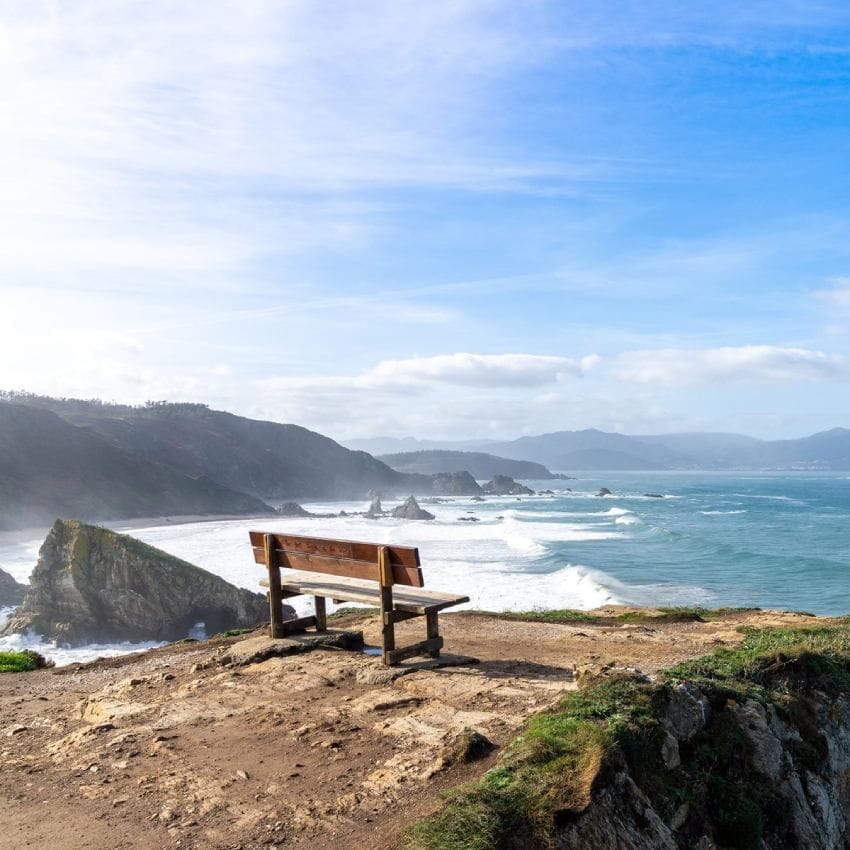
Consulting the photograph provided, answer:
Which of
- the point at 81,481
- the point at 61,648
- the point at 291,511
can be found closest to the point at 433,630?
the point at 61,648

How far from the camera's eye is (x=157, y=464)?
8538cm

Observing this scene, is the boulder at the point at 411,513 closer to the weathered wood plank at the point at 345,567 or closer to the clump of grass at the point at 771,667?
the weathered wood plank at the point at 345,567

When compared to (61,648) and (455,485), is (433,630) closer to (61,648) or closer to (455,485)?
(61,648)

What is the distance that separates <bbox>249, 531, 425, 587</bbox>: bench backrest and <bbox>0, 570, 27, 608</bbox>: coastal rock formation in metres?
25.7

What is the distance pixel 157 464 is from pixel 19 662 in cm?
7916

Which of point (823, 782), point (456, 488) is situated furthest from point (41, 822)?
point (456, 488)

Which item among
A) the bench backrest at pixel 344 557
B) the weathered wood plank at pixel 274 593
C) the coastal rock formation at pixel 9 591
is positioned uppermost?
the bench backrest at pixel 344 557

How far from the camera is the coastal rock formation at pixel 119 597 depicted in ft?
77.7

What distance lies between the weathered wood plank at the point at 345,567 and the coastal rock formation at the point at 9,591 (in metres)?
25.7

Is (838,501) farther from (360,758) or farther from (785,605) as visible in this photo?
(360,758)

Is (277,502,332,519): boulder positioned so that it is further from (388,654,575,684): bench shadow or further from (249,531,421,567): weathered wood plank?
(388,654,575,684): bench shadow

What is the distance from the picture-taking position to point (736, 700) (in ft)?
19.7

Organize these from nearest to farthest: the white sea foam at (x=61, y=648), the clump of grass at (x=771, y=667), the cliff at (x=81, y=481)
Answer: the clump of grass at (x=771, y=667), the white sea foam at (x=61, y=648), the cliff at (x=81, y=481)

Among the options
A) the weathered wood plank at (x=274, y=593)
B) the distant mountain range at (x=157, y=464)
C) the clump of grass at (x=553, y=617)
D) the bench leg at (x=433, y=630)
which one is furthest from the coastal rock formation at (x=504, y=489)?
the bench leg at (x=433, y=630)
